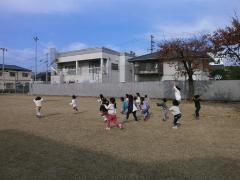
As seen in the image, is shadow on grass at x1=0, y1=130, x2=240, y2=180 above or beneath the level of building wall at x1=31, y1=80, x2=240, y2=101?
beneath

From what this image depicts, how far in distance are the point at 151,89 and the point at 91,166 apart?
992 inches

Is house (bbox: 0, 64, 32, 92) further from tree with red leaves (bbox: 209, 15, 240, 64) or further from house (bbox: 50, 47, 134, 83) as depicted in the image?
tree with red leaves (bbox: 209, 15, 240, 64)

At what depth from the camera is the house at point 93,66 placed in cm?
4472

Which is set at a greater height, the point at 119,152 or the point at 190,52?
the point at 190,52

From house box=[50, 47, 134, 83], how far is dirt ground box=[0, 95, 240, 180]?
32508 millimetres

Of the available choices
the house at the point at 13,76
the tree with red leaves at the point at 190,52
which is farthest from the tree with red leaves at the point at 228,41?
the house at the point at 13,76

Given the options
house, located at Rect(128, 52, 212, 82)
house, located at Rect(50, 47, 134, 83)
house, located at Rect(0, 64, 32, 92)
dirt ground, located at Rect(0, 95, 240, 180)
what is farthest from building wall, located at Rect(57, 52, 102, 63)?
dirt ground, located at Rect(0, 95, 240, 180)

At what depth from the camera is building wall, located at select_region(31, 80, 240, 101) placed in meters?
26.6

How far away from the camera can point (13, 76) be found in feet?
229

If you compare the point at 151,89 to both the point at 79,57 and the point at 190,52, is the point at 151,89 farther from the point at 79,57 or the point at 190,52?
the point at 79,57

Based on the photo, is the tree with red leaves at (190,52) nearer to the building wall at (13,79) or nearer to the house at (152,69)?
the house at (152,69)

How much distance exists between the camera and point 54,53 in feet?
162

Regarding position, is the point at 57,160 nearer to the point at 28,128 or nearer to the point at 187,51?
the point at 28,128

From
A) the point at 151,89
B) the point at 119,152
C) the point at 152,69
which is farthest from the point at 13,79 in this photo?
the point at 119,152
